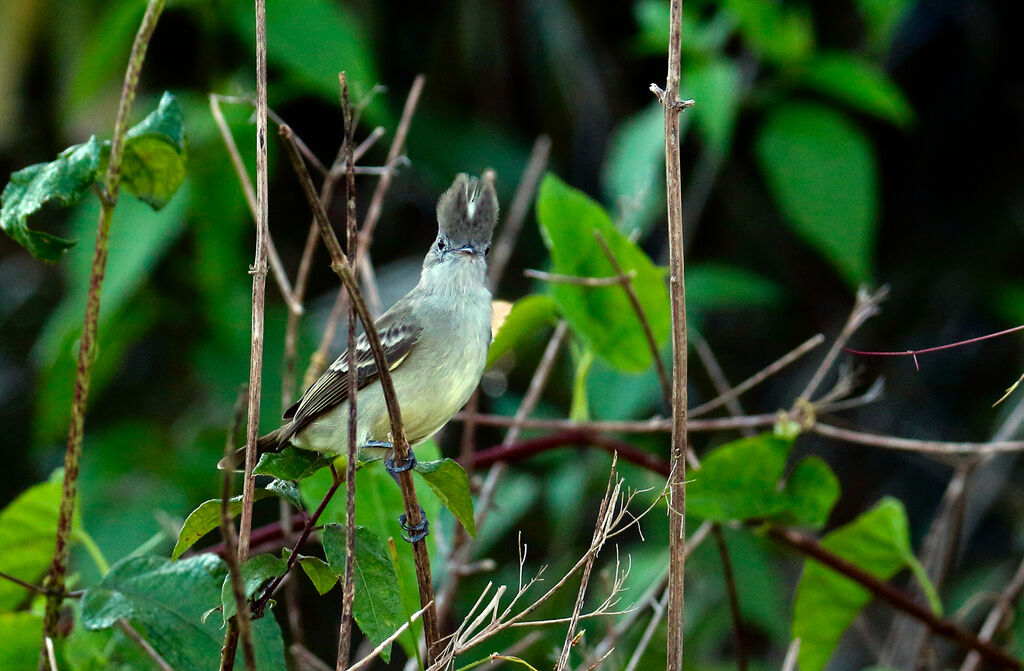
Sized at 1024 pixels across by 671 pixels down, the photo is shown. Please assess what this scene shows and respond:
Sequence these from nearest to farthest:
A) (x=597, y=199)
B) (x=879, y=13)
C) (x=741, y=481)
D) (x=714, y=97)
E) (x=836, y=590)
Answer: (x=741, y=481), (x=836, y=590), (x=879, y=13), (x=714, y=97), (x=597, y=199)

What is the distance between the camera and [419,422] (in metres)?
1.97

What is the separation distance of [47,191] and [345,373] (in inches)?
31.1

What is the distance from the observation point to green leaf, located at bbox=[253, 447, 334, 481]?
4.74 ft

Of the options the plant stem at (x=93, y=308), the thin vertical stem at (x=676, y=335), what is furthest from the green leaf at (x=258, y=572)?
the thin vertical stem at (x=676, y=335)

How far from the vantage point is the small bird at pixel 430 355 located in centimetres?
196

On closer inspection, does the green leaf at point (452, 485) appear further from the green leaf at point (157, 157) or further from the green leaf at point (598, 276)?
the green leaf at point (598, 276)

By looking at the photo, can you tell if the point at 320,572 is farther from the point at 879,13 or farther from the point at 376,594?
the point at 879,13

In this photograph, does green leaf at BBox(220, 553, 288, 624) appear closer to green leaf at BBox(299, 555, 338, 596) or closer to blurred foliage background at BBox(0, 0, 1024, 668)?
green leaf at BBox(299, 555, 338, 596)

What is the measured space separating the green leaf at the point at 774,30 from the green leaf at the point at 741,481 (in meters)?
1.71

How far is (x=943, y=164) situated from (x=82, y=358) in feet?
11.0

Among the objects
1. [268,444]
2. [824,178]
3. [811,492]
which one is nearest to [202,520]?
[268,444]

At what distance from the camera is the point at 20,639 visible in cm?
169

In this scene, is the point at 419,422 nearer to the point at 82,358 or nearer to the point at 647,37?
the point at 82,358

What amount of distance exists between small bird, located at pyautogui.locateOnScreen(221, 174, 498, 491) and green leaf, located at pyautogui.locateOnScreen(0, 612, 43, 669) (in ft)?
1.73
